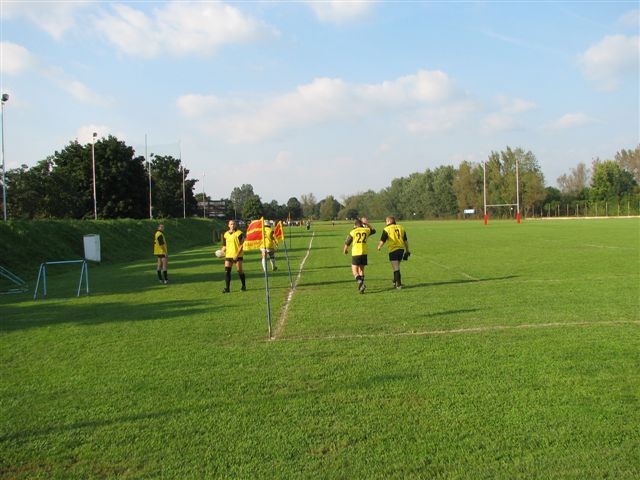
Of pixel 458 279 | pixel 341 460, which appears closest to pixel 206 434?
pixel 341 460

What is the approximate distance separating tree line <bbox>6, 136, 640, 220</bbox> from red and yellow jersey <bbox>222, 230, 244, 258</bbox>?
22.8 metres

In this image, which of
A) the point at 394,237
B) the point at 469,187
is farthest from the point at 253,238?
the point at 469,187

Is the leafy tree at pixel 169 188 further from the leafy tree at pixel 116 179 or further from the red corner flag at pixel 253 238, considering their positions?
the red corner flag at pixel 253 238

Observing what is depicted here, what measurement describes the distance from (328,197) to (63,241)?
157321 mm

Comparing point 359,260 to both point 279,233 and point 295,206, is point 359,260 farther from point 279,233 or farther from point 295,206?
point 295,206

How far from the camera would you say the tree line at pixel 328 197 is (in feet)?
155

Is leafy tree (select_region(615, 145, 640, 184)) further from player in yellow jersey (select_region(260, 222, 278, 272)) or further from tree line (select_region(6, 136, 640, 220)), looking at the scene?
player in yellow jersey (select_region(260, 222, 278, 272))

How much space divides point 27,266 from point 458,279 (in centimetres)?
1718

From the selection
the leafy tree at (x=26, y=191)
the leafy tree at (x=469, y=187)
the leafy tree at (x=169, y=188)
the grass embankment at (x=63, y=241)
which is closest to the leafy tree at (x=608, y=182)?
the leafy tree at (x=469, y=187)

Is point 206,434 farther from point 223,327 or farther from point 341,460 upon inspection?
point 223,327

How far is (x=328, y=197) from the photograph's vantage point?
183375 mm

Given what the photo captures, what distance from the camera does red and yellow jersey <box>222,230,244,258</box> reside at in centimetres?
1400

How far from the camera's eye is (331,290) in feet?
44.5

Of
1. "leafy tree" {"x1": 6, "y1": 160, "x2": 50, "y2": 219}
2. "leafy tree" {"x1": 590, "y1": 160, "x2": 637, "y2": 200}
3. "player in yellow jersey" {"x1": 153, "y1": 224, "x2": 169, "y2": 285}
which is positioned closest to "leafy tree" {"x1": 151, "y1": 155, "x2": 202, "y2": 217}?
"leafy tree" {"x1": 6, "y1": 160, "x2": 50, "y2": 219}
